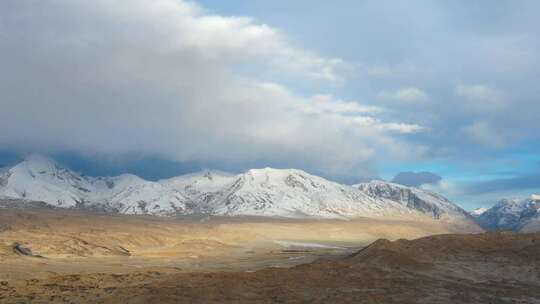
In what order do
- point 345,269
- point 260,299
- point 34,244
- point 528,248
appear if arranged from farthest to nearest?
point 34,244 < point 528,248 < point 345,269 < point 260,299

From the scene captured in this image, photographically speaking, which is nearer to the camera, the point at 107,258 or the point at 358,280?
the point at 358,280

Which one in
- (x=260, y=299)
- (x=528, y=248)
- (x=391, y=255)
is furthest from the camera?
(x=528, y=248)

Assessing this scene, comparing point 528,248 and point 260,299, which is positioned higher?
point 528,248

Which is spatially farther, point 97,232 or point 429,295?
point 97,232

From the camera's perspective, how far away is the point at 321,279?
43.8 m

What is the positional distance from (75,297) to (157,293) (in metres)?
6.11

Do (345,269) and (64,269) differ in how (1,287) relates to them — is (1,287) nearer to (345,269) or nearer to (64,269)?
(345,269)

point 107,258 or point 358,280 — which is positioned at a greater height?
point 358,280

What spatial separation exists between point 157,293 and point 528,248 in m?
37.5

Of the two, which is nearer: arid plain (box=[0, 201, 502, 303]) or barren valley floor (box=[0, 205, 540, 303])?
barren valley floor (box=[0, 205, 540, 303])

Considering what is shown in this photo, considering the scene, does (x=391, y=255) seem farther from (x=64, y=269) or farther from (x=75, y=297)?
(x=64, y=269)

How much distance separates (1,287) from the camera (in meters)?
43.5

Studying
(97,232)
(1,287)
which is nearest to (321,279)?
(1,287)

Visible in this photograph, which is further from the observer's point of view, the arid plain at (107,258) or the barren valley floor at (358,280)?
the arid plain at (107,258)
